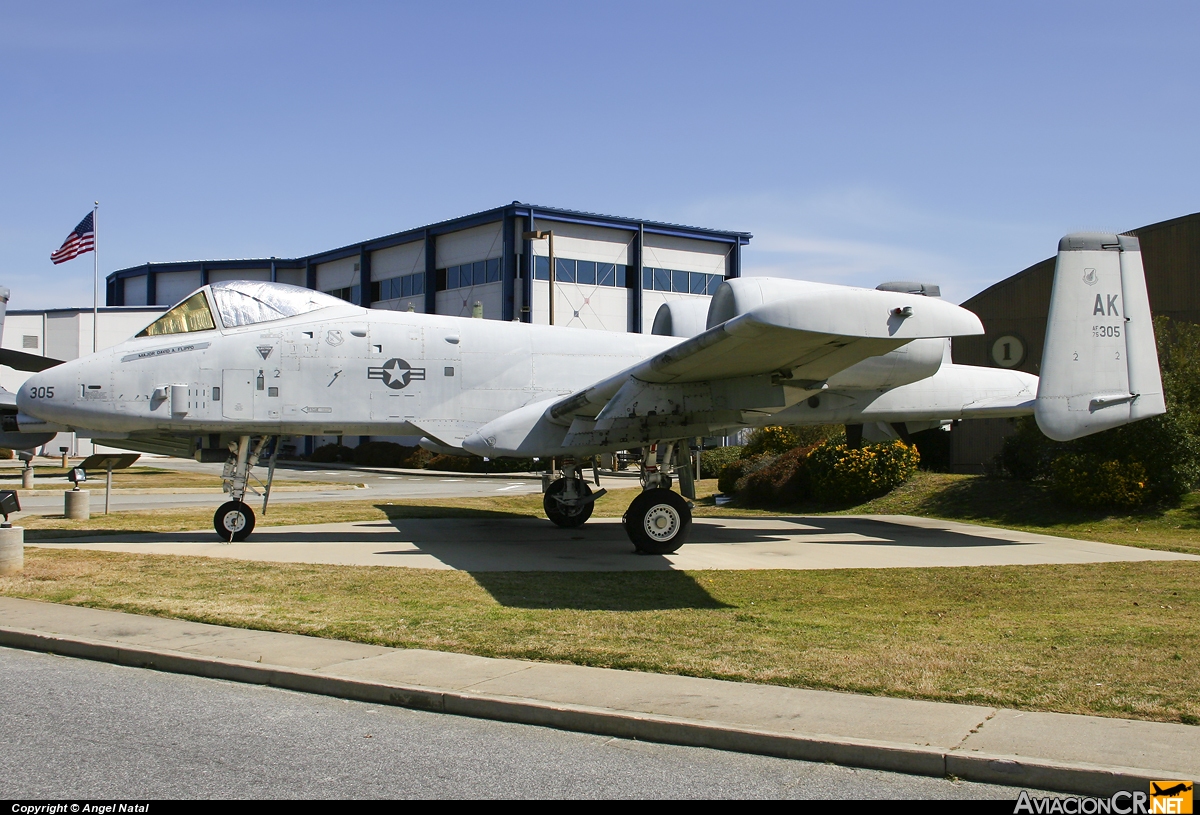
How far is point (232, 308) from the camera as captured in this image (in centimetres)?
1523

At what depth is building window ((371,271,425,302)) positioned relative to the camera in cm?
5419

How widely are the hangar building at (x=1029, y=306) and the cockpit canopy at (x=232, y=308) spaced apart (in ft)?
61.8

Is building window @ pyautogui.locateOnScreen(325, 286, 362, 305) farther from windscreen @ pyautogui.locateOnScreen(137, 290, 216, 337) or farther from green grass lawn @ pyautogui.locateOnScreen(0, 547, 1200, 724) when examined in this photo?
green grass lawn @ pyautogui.locateOnScreen(0, 547, 1200, 724)

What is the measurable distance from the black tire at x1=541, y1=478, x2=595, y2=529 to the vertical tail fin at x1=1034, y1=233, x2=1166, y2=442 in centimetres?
772

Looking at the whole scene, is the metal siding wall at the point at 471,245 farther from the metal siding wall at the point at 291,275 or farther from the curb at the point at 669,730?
the curb at the point at 669,730

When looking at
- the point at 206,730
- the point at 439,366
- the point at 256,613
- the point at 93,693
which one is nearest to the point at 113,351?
the point at 439,366

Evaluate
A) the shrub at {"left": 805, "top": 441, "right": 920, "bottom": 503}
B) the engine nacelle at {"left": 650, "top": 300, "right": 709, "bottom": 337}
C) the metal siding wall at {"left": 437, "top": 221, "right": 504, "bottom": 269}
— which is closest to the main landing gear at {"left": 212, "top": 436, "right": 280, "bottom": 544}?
the engine nacelle at {"left": 650, "top": 300, "right": 709, "bottom": 337}

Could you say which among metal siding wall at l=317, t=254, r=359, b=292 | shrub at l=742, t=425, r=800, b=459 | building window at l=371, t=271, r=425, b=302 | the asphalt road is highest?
metal siding wall at l=317, t=254, r=359, b=292

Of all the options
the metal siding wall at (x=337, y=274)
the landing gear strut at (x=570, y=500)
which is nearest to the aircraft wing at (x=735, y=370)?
the landing gear strut at (x=570, y=500)

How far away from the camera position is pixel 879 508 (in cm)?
2067

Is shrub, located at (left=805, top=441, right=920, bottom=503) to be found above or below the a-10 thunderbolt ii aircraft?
below

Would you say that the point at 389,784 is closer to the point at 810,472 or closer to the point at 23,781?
the point at 23,781

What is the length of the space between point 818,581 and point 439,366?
7053 mm

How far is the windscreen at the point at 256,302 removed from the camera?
1521cm
